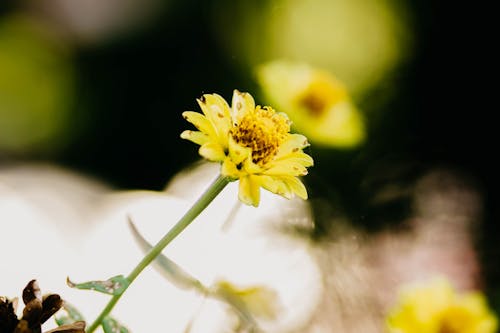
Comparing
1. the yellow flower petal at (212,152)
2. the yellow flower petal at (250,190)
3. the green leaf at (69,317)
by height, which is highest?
the yellow flower petal at (212,152)

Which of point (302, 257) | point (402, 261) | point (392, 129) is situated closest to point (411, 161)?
point (392, 129)

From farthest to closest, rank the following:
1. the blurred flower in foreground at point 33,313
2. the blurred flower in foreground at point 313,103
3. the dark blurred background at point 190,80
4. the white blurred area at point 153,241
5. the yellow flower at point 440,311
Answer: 1. the dark blurred background at point 190,80
2. the blurred flower in foreground at point 313,103
3. the yellow flower at point 440,311
4. the white blurred area at point 153,241
5. the blurred flower in foreground at point 33,313

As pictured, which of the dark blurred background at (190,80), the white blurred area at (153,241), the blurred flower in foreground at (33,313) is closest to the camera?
the blurred flower in foreground at (33,313)

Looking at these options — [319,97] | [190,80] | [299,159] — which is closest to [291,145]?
[299,159]

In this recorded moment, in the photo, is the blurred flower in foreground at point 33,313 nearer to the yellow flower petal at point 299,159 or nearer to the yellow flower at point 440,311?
the yellow flower petal at point 299,159

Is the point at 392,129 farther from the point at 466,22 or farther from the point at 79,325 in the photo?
the point at 79,325

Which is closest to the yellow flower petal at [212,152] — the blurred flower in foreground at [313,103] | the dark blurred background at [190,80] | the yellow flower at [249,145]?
the yellow flower at [249,145]
